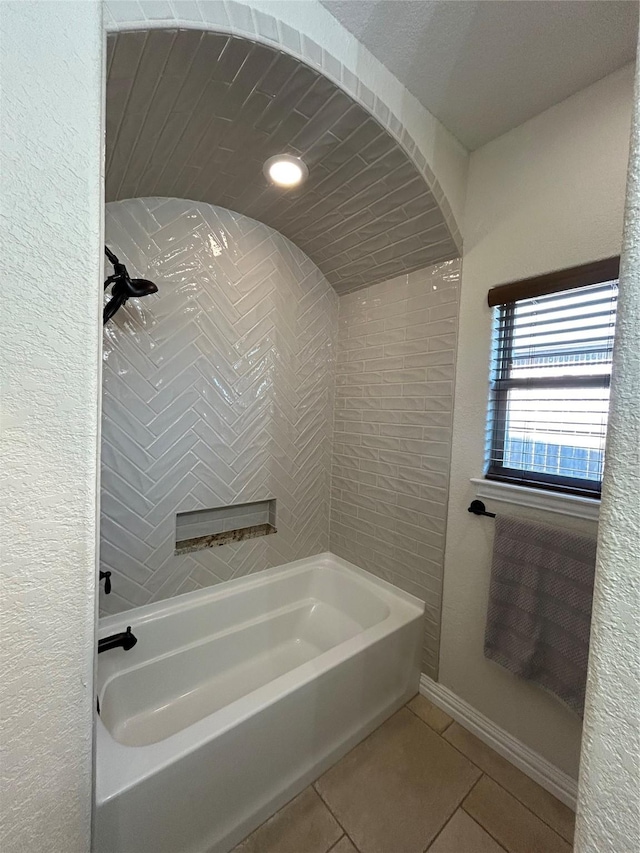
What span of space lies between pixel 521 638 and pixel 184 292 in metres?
2.18

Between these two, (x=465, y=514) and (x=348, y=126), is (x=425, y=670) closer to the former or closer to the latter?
(x=465, y=514)

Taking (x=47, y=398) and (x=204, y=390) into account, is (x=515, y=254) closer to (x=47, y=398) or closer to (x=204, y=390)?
(x=204, y=390)

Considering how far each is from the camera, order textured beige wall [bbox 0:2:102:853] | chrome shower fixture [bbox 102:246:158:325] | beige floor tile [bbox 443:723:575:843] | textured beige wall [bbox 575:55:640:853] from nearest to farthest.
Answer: textured beige wall [bbox 575:55:640:853] < textured beige wall [bbox 0:2:102:853] < beige floor tile [bbox 443:723:575:843] < chrome shower fixture [bbox 102:246:158:325]

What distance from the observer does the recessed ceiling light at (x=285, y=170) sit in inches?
53.4

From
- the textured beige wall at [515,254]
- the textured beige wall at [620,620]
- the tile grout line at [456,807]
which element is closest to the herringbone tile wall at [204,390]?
the textured beige wall at [515,254]

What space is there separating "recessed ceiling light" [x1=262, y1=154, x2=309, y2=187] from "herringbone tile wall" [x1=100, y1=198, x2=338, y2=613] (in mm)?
474

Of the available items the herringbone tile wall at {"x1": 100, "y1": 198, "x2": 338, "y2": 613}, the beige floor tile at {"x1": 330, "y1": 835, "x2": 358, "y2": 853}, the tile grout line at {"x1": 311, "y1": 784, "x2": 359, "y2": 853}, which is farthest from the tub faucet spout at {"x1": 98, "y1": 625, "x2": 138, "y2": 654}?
the beige floor tile at {"x1": 330, "y1": 835, "x2": 358, "y2": 853}

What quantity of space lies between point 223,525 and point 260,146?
1831mm

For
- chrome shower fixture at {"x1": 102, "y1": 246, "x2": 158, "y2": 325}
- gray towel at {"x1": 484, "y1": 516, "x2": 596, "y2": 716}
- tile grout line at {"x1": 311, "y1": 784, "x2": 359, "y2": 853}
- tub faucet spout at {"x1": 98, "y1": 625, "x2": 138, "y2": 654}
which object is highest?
chrome shower fixture at {"x1": 102, "y1": 246, "x2": 158, "y2": 325}

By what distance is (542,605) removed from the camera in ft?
4.39

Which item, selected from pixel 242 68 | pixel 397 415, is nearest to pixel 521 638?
pixel 397 415

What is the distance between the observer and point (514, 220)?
1487mm

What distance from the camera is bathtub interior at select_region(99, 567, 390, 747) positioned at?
1447mm

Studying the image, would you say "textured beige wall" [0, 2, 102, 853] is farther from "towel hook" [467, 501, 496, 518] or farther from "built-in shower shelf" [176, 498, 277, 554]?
"towel hook" [467, 501, 496, 518]
